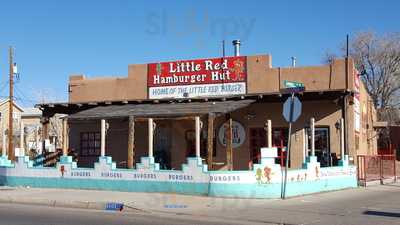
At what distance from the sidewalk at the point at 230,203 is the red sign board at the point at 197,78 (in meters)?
6.40

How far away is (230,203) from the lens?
16.2m

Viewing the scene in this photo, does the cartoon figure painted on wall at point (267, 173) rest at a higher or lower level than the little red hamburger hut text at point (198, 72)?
lower

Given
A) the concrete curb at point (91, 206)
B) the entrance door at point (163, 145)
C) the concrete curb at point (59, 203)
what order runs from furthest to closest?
the entrance door at point (163, 145)
the concrete curb at point (59, 203)
the concrete curb at point (91, 206)

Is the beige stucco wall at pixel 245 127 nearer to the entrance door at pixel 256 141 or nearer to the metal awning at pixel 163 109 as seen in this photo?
the entrance door at pixel 256 141

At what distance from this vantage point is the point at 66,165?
817 inches

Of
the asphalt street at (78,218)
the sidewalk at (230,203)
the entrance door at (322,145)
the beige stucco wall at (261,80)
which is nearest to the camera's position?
the asphalt street at (78,218)

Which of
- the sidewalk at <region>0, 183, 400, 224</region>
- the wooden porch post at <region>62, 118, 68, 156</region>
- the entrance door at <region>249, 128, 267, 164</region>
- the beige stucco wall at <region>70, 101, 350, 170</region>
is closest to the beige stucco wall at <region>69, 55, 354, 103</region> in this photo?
the beige stucco wall at <region>70, 101, 350, 170</region>

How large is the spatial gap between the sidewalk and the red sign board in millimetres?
6400

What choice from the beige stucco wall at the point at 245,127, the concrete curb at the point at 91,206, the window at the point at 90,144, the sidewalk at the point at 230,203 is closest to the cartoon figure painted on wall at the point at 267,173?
the sidewalk at the point at 230,203

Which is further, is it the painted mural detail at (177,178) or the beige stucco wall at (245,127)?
the beige stucco wall at (245,127)

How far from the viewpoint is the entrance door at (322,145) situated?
874 inches

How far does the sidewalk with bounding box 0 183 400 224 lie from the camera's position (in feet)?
44.6

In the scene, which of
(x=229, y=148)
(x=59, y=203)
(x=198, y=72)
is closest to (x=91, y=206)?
(x=59, y=203)

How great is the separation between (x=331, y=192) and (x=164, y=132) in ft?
26.6
